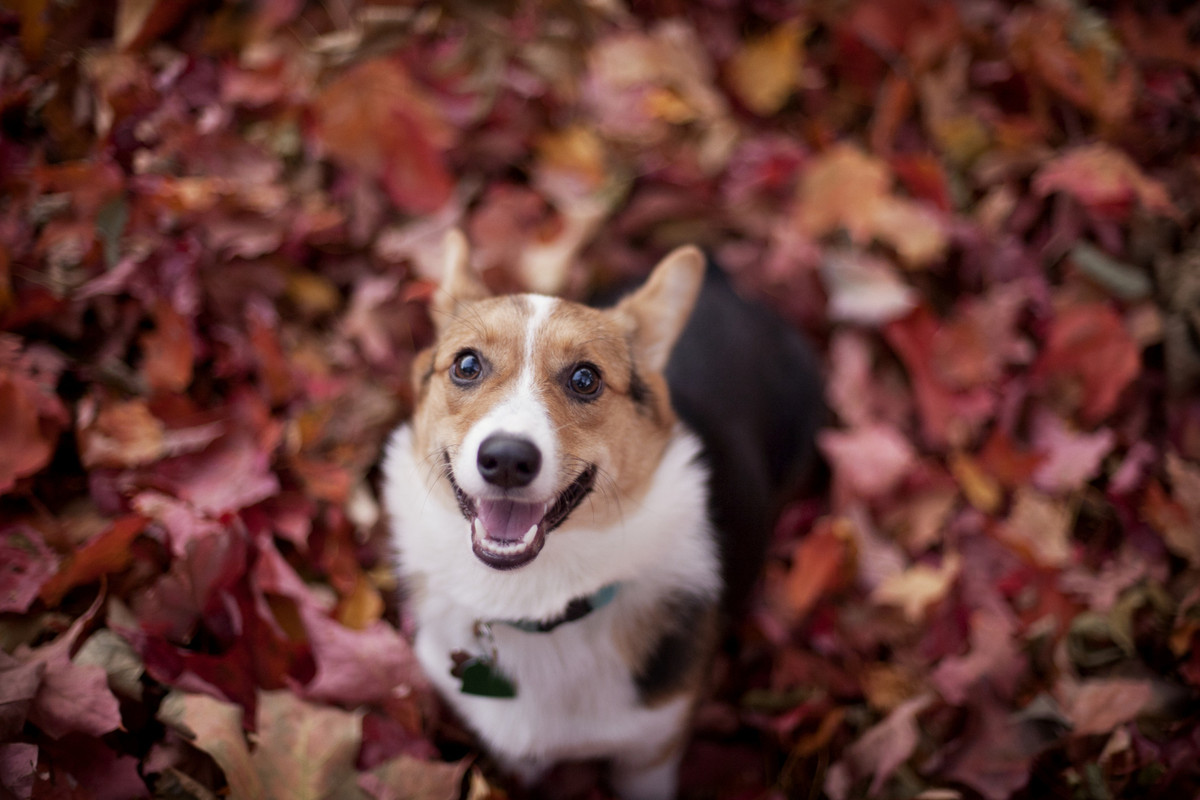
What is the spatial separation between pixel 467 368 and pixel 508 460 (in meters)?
0.49

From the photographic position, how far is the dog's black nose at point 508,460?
1953 mm

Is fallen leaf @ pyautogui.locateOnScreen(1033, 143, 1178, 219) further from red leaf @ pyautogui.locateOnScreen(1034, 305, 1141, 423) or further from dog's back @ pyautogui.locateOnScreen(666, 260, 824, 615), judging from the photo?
dog's back @ pyautogui.locateOnScreen(666, 260, 824, 615)

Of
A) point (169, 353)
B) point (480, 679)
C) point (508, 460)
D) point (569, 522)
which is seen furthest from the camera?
point (169, 353)

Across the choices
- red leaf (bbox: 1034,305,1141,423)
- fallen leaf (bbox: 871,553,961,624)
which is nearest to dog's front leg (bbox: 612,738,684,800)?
fallen leaf (bbox: 871,553,961,624)

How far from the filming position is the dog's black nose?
1953 mm

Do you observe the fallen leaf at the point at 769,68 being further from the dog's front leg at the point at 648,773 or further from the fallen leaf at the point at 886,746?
the dog's front leg at the point at 648,773

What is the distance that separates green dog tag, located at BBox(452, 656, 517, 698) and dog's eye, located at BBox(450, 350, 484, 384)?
87 cm

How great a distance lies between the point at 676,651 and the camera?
2551 millimetres

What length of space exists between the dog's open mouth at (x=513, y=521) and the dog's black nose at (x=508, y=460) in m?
0.18

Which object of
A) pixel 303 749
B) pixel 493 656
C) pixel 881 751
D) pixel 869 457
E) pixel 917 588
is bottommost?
pixel 881 751

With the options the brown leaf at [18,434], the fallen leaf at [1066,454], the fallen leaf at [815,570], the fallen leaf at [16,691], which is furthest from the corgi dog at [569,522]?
the fallen leaf at [1066,454]

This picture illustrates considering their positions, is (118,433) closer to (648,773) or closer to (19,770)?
(19,770)

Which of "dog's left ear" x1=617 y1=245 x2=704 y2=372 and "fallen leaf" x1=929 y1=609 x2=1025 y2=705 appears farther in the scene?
"fallen leaf" x1=929 y1=609 x2=1025 y2=705

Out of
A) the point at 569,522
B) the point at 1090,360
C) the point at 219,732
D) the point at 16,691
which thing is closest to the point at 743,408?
the point at 569,522
